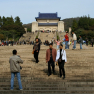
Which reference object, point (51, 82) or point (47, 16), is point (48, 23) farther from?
point (51, 82)

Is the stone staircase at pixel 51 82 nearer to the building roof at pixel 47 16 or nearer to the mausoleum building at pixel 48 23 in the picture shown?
the mausoleum building at pixel 48 23

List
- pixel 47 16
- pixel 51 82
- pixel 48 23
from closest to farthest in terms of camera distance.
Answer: pixel 51 82 < pixel 48 23 < pixel 47 16

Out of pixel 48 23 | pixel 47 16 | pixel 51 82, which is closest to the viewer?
pixel 51 82

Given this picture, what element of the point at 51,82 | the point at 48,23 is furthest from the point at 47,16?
the point at 51,82

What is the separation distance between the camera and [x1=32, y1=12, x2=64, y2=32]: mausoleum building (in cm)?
7631

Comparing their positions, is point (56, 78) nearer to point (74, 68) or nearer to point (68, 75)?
point (68, 75)

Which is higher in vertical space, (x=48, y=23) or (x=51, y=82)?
(x=48, y=23)

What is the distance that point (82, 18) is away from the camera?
225ft

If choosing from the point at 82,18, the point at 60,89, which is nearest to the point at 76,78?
the point at 60,89

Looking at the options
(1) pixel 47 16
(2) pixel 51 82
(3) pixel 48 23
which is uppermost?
(1) pixel 47 16

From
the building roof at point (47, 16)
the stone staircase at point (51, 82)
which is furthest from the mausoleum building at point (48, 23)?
the stone staircase at point (51, 82)

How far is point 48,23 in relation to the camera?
3073 inches

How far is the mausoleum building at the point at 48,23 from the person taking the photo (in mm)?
76312

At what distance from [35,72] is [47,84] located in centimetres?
155
